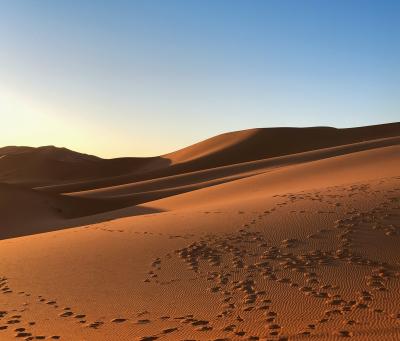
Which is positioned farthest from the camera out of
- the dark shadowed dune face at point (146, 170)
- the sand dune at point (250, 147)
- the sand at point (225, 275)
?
the sand dune at point (250, 147)

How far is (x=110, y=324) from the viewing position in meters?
6.42

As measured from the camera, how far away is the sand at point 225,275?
5879 mm

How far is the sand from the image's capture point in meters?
5.88

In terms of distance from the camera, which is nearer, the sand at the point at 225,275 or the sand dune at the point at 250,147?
the sand at the point at 225,275

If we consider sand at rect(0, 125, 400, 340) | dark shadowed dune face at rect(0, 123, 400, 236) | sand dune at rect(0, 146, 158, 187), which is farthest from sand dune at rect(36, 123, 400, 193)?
sand at rect(0, 125, 400, 340)

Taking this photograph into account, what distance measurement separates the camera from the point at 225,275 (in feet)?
25.7

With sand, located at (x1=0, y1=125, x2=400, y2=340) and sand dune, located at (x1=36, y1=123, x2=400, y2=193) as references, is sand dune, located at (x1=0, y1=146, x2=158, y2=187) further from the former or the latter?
sand, located at (x1=0, y1=125, x2=400, y2=340)

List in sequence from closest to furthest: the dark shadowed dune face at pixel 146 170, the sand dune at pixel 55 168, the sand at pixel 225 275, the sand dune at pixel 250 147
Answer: the sand at pixel 225 275 → the dark shadowed dune face at pixel 146 170 → the sand dune at pixel 250 147 → the sand dune at pixel 55 168

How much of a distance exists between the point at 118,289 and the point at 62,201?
71.0 ft

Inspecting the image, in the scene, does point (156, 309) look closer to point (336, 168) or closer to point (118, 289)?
point (118, 289)

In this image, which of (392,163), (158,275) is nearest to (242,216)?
(158,275)

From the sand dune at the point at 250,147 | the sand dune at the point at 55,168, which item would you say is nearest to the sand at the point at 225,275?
the sand dune at the point at 250,147

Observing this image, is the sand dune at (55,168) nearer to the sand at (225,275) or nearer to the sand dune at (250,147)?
the sand dune at (250,147)

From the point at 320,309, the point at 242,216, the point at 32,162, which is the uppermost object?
the point at 32,162
